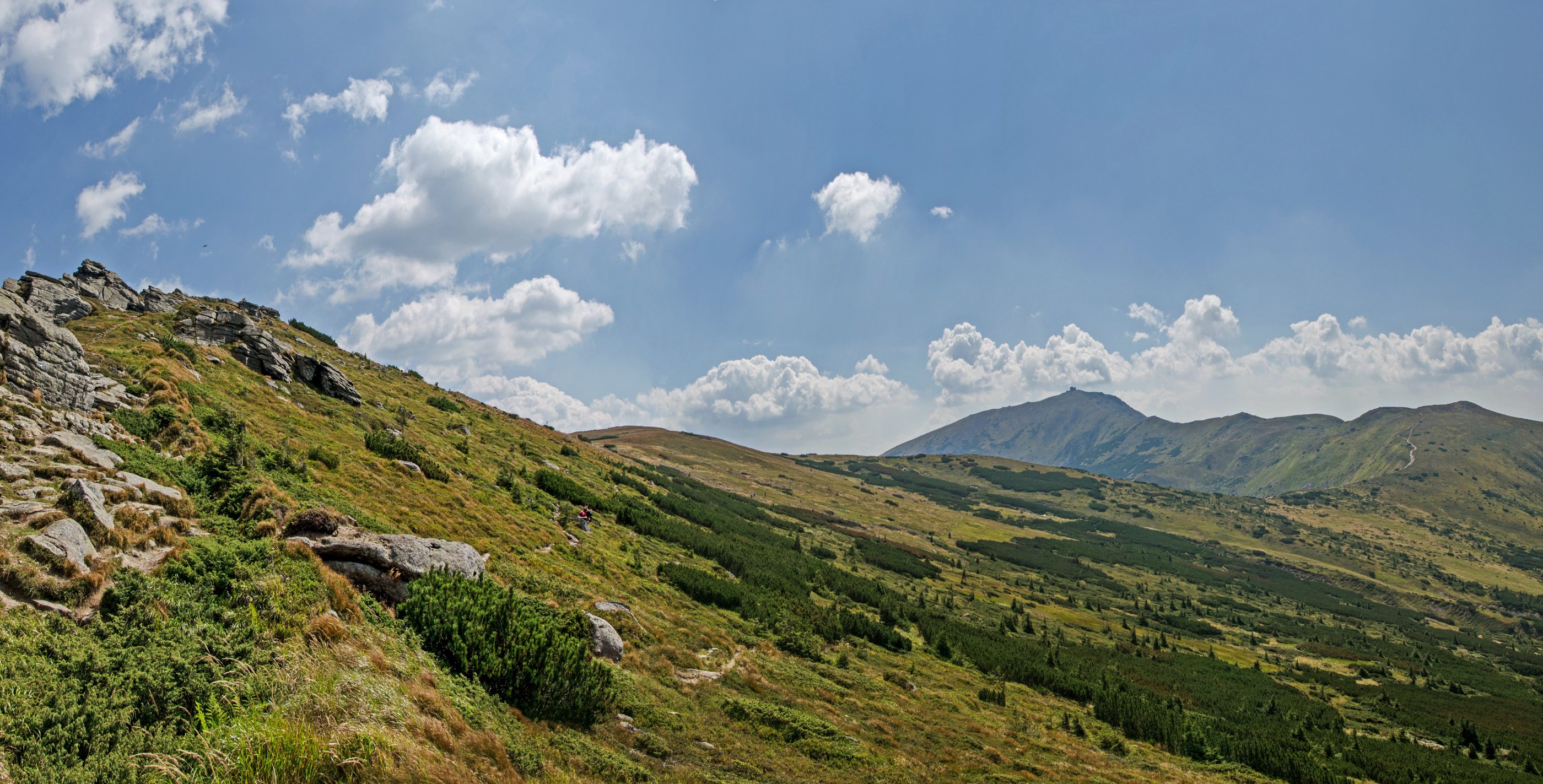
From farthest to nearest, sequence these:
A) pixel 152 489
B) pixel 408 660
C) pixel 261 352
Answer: pixel 261 352 < pixel 152 489 < pixel 408 660

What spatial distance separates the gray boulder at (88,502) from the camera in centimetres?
1037

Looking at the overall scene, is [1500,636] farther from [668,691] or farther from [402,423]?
[402,423]

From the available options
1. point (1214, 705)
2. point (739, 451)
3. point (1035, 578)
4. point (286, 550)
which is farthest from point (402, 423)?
point (739, 451)

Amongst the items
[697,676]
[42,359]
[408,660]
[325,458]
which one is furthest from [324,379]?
[408,660]

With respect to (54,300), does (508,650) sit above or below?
below

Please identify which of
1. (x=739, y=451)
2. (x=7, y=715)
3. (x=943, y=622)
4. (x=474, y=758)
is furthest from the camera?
(x=739, y=451)

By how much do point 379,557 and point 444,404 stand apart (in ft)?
149

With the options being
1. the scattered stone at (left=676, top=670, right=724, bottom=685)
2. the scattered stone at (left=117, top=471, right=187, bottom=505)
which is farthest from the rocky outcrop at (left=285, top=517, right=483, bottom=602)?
the scattered stone at (left=676, top=670, right=724, bottom=685)

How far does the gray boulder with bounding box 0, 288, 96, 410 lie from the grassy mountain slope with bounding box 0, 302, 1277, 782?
123 cm

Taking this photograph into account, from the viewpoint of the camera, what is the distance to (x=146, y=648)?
25.9 ft

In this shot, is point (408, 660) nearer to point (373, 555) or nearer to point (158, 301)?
point (373, 555)

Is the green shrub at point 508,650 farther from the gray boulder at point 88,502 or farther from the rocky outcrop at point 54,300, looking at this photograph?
the rocky outcrop at point 54,300

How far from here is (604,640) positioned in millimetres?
16859

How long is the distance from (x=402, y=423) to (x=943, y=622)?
45235 mm
